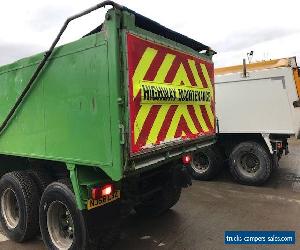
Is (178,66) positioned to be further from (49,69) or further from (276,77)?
(276,77)

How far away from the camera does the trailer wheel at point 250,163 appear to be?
711 centimetres

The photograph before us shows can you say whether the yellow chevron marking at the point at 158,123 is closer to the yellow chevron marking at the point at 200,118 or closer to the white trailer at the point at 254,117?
the yellow chevron marking at the point at 200,118

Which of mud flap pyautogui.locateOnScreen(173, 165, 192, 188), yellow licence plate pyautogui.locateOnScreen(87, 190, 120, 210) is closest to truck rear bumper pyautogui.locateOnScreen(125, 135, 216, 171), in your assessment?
mud flap pyautogui.locateOnScreen(173, 165, 192, 188)

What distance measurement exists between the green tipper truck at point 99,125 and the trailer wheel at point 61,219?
0.04 ft

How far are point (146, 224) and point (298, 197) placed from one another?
10.3 feet

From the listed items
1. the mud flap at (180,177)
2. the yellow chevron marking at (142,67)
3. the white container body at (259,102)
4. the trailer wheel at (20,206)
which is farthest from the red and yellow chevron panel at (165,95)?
the white container body at (259,102)

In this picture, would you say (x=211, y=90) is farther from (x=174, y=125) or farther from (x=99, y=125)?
(x=99, y=125)

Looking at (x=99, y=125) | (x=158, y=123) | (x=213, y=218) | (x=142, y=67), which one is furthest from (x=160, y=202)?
(x=142, y=67)

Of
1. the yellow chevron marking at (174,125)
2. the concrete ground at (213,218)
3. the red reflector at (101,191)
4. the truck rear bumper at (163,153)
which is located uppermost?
the yellow chevron marking at (174,125)

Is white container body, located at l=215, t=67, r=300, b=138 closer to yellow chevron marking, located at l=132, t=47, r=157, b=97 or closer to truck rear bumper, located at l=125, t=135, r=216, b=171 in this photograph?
truck rear bumper, located at l=125, t=135, r=216, b=171

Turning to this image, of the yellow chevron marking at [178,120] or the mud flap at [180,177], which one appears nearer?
the yellow chevron marking at [178,120]

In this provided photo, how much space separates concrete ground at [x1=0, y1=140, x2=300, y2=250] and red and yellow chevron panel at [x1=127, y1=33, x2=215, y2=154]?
1400 mm

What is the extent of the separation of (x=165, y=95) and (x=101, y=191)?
1302mm

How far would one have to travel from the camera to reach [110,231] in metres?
3.77
